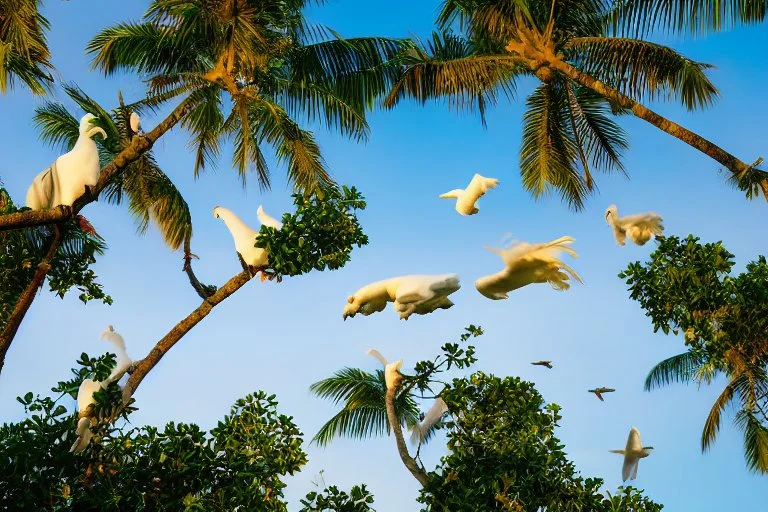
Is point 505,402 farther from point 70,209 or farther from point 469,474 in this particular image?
point 70,209

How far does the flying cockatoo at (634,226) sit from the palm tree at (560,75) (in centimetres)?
205

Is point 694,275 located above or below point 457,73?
below

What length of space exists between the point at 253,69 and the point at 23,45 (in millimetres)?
2846

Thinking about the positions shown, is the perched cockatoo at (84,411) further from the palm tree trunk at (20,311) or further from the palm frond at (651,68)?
the palm frond at (651,68)

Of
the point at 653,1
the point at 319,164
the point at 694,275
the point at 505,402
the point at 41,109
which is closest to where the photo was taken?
the point at 505,402

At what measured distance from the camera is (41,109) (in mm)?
14625

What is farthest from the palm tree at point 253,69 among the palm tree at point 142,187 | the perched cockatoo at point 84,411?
the perched cockatoo at point 84,411

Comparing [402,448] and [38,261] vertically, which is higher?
[38,261]

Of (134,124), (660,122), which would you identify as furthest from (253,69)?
(660,122)

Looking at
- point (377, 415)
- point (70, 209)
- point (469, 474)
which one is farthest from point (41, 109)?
point (469, 474)

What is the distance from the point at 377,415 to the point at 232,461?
7.91m

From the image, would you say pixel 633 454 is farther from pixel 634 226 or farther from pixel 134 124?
pixel 134 124

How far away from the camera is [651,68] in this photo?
Answer: 12.9 meters

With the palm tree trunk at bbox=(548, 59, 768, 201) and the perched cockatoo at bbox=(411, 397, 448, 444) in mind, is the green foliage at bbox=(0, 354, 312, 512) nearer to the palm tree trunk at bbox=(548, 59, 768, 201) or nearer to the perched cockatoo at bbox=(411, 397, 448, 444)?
the perched cockatoo at bbox=(411, 397, 448, 444)
